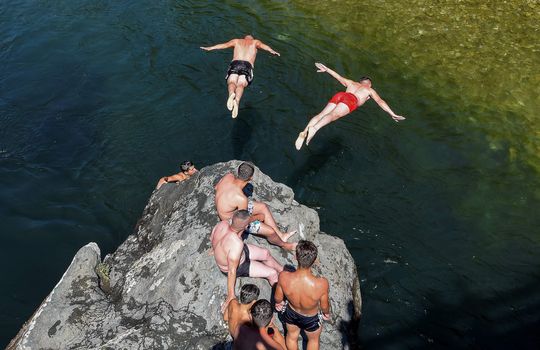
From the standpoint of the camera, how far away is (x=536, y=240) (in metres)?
12.5

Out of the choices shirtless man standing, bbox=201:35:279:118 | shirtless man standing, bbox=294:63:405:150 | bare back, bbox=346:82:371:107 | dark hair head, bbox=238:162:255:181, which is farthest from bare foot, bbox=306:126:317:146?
dark hair head, bbox=238:162:255:181

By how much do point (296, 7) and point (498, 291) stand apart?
47.8ft

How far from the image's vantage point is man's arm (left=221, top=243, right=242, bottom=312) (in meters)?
8.38

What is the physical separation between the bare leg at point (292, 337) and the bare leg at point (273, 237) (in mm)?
1887

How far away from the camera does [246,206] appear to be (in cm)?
941

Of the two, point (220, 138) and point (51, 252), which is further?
point (220, 138)

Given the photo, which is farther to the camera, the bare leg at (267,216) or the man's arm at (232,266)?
the bare leg at (267,216)

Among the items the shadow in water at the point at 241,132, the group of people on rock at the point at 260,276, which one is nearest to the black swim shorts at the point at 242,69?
the shadow in water at the point at 241,132

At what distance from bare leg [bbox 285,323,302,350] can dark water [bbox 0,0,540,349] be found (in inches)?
100

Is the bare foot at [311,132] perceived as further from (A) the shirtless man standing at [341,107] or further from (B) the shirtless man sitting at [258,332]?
(B) the shirtless man sitting at [258,332]

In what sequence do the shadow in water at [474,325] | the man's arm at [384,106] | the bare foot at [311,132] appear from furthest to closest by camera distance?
1. the man's arm at [384,106]
2. the bare foot at [311,132]
3. the shadow in water at [474,325]

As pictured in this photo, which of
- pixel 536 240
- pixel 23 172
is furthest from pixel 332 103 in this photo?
pixel 23 172

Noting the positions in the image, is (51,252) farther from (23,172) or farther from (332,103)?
(332,103)

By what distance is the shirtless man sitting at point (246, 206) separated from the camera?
931cm
